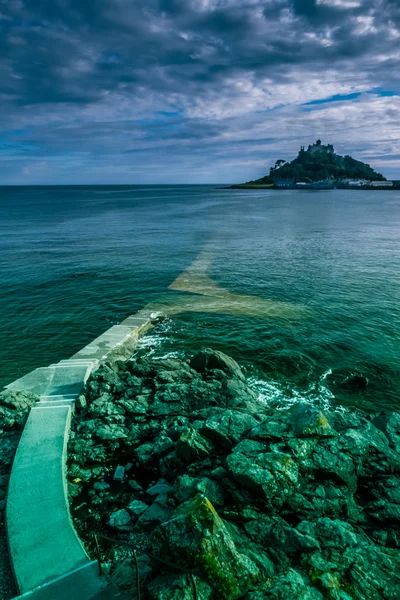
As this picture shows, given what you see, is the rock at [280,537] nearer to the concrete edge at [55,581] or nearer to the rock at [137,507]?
the rock at [137,507]

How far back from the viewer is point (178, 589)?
26.3 ft

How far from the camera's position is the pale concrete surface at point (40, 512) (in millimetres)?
10172

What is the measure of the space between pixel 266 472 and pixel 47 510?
7.46 metres

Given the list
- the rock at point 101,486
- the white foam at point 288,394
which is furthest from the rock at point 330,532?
the white foam at point 288,394

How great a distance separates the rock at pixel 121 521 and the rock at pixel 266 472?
3.74 m

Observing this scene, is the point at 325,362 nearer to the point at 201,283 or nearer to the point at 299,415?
the point at 299,415

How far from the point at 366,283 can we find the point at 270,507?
129ft

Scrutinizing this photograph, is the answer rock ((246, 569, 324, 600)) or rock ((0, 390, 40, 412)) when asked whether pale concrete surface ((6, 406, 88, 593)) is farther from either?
rock ((246, 569, 324, 600))

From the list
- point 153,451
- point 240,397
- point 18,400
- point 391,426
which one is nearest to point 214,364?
point 240,397

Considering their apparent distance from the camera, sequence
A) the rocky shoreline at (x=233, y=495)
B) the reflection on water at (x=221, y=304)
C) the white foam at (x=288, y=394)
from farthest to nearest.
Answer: the reflection on water at (x=221, y=304), the white foam at (x=288, y=394), the rocky shoreline at (x=233, y=495)

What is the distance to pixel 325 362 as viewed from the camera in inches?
1016

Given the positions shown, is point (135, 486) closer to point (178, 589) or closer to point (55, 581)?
point (55, 581)

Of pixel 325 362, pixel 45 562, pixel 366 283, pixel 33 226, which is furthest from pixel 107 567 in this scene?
pixel 33 226

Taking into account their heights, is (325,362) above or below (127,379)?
below
